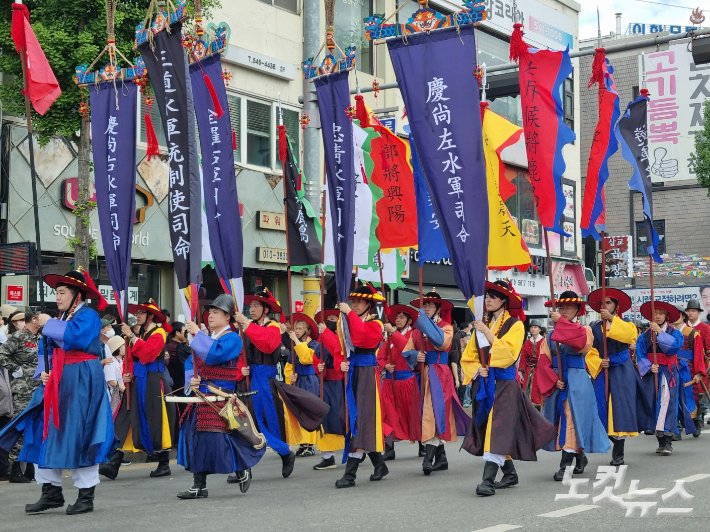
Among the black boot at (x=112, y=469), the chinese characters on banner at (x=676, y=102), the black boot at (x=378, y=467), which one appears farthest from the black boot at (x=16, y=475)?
the chinese characters on banner at (x=676, y=102)

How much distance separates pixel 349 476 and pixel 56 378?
2.77 metres

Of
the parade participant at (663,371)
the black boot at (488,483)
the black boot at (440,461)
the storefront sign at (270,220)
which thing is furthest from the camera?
the storefront sign at (270,220)

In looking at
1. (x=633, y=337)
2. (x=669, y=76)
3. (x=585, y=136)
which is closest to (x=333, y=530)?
(x=633, y=337)

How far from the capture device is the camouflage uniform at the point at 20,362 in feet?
33.3

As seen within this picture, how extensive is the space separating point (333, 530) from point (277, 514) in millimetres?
909

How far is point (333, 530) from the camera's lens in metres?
6.64

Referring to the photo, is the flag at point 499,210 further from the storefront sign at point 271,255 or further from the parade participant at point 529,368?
the storefront sign at point 271,255

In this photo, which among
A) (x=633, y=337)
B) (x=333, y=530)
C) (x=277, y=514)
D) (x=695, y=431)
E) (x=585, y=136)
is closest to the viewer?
(x=333, y=530)

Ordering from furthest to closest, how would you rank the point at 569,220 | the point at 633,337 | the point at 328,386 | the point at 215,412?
the point at 569,220
the point at 328,386
the point at 633,337
the point at 215,412

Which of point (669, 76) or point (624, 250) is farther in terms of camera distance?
point (624, 250)

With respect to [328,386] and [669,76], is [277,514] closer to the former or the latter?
[328,386]

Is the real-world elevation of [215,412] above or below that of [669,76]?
below

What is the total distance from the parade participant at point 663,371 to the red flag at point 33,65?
7.13m

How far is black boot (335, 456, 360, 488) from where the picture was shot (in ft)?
29.3
